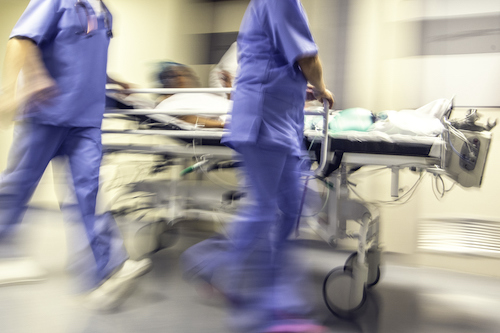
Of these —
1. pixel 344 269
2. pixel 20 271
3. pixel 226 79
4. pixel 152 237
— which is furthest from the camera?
pixel 152 237

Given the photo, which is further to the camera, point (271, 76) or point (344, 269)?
point (344, 269)

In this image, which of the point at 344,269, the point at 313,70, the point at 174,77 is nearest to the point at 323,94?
the point at 313,70

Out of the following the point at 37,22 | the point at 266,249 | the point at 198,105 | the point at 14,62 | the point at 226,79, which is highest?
the point at 37,22

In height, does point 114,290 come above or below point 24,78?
below

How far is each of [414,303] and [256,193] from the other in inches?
45.5

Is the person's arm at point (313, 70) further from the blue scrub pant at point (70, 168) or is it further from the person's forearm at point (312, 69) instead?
the blue scrub pant at point (70, 168)

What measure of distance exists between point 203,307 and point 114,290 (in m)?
0.37

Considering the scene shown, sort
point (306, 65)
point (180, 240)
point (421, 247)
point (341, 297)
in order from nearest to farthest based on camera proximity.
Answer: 1. point (306, 65)
2. point (341, 297)
3. point (421, 247)
4. point (180, 240)

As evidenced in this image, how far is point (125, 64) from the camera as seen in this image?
11.9ft

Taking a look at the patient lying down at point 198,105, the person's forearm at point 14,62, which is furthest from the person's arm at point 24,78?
the patient lying down at point 198,105

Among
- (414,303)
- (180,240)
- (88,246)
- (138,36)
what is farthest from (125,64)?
(414,303)

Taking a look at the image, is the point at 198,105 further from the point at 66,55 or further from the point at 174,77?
the point at 66,55

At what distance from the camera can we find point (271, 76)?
1211 mm

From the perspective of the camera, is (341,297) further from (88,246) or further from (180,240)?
(180,240)
